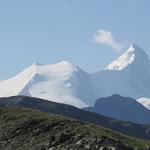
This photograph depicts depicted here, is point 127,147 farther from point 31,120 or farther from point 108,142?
point 31,120

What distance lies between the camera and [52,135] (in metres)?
61.1

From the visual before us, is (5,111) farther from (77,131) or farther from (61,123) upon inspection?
(77,131)

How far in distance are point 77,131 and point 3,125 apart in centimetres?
1358

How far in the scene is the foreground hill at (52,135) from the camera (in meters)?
55.4

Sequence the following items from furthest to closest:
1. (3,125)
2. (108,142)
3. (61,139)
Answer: (3,125), (61,139), (108,142)

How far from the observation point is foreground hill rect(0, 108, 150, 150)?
5541 centimetres

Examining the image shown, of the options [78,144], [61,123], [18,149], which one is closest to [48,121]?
[61,123]

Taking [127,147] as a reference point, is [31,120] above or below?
above

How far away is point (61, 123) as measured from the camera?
6550 centimetres

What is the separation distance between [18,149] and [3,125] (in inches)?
404

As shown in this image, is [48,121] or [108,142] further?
[48,121]

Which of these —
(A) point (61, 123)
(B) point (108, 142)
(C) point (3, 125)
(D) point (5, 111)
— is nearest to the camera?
(B) point (108, 142)

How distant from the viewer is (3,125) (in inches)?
2776

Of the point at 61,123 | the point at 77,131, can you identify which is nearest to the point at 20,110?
the point at 61,123
